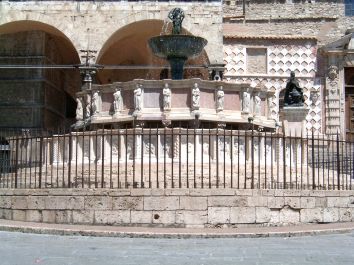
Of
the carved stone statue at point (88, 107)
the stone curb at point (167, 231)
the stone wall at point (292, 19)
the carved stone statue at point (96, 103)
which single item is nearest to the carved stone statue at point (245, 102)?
the carved stone statue at point (96, 103)

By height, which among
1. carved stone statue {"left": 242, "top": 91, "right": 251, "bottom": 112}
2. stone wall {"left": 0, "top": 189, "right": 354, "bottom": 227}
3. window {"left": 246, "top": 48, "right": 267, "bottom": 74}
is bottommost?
stone wall {"left": 0, "top": 189, "right": 354, "bottom": 227}

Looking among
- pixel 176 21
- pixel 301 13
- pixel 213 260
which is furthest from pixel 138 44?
pixel 213 260

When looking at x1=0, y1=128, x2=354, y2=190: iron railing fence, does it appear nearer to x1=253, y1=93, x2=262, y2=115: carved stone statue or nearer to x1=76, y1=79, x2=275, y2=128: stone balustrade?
x1=76, y1=79, x2=275, y2=128: stone balustrade

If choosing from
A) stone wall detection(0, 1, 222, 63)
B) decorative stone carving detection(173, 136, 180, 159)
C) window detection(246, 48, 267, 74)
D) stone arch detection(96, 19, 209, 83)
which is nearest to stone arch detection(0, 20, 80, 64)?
stone wall detection(0, 1, 222, 63)

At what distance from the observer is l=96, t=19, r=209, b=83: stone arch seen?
24.8 meters

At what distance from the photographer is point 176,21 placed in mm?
17047

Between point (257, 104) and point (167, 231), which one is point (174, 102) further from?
point (167, 231)

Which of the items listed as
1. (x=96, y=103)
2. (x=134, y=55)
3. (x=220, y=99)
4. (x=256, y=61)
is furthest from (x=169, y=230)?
(x=134, y=55)

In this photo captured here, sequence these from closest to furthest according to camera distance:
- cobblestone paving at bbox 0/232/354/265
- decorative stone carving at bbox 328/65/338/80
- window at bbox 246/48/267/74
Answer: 1. cobblestone paving at bbox 0/232/354/265
2. decorative stone carving at bbox 328/65/338/80
3. window at bbox 246/48/267/74

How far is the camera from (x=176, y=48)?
1620 centimetres

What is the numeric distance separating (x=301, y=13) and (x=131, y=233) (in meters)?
21.6

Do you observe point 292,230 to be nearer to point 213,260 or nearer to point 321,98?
point 213,260

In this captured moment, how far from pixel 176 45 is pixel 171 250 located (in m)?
8.82

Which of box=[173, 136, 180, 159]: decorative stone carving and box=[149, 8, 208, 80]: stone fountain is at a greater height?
box=[149, 8, 208, 80]: stone fountain
